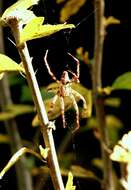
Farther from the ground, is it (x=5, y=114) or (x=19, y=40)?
(x=19, y=40)

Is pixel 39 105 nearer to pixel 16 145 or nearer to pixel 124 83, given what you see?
pixel 124 83

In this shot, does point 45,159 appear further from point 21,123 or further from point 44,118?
point 21,123

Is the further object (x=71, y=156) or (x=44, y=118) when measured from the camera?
(x=71, y=156)

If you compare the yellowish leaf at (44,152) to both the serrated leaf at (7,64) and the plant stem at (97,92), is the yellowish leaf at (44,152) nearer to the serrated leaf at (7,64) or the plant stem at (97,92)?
the serrated leaf at (7,64)

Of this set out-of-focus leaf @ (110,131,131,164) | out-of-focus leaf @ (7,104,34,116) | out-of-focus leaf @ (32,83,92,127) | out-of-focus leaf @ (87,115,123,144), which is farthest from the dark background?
out-of-focus leaf @ (110,131,131,164)

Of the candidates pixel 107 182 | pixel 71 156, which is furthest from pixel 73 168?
pixel 71 156

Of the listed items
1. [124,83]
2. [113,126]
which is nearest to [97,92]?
[124,83]

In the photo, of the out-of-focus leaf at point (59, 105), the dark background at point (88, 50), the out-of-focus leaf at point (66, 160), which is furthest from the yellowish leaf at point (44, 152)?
the out-of-focus leaf at point (66, 160)
